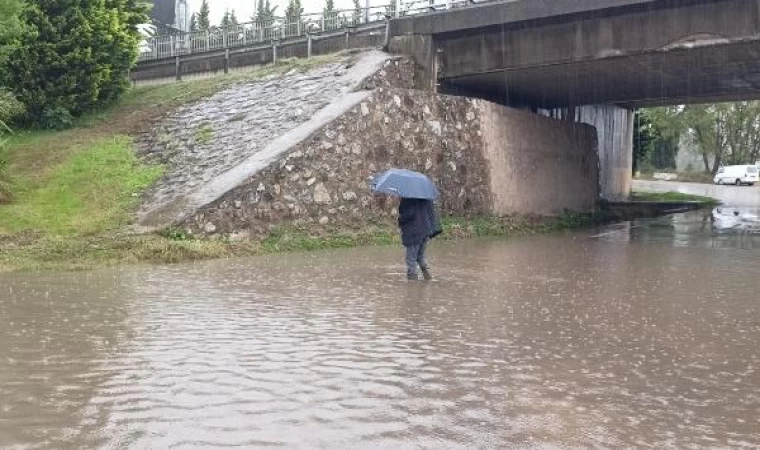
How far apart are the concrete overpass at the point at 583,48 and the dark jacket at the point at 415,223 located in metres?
9.18

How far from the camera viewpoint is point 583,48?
723 inches

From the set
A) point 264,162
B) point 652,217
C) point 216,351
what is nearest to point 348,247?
point 264,162

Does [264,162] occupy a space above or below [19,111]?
below

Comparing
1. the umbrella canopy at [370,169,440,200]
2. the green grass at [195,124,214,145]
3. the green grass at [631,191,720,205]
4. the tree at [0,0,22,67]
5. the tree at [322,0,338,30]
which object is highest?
the tree at [322,0,338,30]

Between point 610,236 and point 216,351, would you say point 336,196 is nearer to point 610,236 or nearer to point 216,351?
point 610,236

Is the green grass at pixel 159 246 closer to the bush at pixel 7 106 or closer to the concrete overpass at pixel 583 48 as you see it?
the bush at pixel 7 106

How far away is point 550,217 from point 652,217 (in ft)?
24.3

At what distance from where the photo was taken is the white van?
57.2 m

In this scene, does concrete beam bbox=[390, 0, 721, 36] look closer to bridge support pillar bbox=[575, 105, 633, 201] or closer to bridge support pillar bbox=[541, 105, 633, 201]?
bridge support pillar bbox=[541, 105, 633, 201]

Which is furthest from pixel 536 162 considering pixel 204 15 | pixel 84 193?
pixel 204 15

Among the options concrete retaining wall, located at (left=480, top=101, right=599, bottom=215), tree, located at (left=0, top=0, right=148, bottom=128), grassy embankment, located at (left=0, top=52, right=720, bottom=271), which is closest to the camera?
grassy embankment, located at (left=0, top=52, right=720, bottom=271)

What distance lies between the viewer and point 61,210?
15.1 m

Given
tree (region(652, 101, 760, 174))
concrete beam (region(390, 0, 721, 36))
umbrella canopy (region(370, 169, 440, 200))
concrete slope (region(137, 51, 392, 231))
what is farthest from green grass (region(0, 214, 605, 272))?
tree (region(652, 101, 760, 174))

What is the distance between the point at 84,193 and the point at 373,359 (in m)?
11.6
